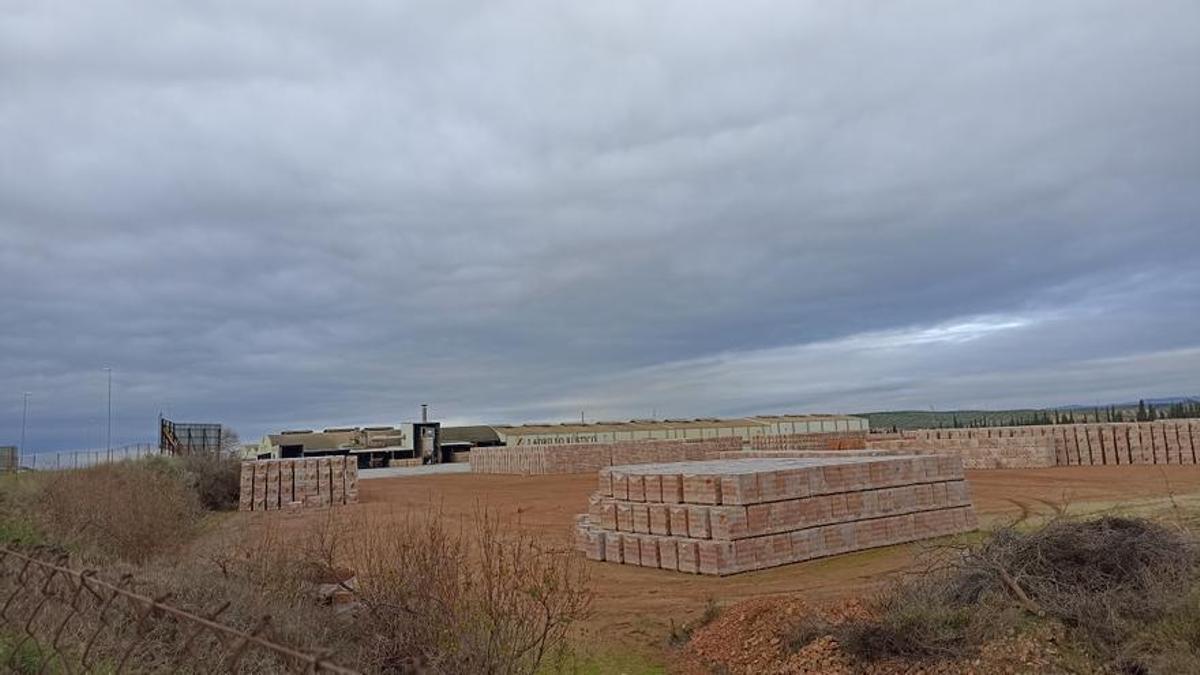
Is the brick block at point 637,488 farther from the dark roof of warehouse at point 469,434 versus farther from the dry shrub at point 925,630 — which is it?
the dark roof of warehouse at point 469,434

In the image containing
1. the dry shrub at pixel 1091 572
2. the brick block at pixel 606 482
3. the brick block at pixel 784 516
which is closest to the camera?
the dry shrub at pixel 1091 572

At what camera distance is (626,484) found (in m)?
16.4

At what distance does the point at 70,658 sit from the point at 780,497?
11.7 metres

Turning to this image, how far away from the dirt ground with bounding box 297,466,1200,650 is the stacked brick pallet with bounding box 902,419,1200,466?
1900 millimetres

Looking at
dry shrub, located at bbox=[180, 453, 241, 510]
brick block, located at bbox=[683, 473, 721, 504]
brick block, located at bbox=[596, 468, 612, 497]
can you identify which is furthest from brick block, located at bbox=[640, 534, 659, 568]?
dry shrub, located at bbox=[180, 453, 241, 510]

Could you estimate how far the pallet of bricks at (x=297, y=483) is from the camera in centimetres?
2948

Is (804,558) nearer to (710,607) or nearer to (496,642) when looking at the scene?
(710,607)

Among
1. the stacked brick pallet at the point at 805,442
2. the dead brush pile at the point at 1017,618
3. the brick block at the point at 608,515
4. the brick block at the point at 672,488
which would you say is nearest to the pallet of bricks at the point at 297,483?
the brick block at the point at 608,515

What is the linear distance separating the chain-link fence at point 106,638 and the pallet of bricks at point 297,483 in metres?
24.3

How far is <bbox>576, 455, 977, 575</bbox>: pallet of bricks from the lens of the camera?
47.1ft

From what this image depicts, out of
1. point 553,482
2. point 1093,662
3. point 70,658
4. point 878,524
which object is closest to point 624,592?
point 878,524

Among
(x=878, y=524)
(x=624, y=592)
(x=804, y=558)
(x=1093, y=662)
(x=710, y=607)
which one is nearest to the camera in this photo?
(x=1093, y=662)

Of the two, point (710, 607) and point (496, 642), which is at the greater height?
point (496, 642)

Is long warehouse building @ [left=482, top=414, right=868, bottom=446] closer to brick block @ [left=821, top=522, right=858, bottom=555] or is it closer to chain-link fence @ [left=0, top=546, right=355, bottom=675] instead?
brick block @ [left=821, top=522, right=858, bottom=555]
